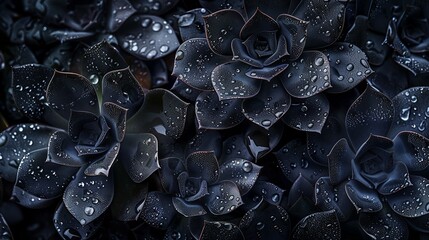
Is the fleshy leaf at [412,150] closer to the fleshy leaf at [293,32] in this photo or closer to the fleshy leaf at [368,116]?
the fleshy leaf at [368,116]

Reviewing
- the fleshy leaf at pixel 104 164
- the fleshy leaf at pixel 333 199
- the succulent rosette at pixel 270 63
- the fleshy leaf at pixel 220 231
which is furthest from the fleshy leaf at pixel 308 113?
the fleshy leaf at pixel 104 164

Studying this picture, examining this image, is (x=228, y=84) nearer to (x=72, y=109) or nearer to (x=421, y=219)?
(x=72, y=109)

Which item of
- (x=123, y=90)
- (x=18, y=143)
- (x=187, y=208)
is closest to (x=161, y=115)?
(x=123, y=90)

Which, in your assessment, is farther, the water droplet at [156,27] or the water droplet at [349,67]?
the water droplet at [156,27]

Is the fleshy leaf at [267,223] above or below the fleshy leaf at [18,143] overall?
below

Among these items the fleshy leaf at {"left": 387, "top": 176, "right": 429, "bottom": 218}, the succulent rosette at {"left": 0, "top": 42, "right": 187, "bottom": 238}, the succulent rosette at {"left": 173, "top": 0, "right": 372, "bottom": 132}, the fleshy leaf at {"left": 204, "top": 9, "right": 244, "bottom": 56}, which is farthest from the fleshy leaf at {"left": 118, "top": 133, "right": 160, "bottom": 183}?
the fleshy leaf at {"left": 387, "top": 176, "right": 429, "bottom": 218}

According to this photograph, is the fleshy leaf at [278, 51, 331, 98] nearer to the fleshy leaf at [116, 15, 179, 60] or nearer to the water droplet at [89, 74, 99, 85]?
the fleshy leaf at [116, 15, 179, 60]
